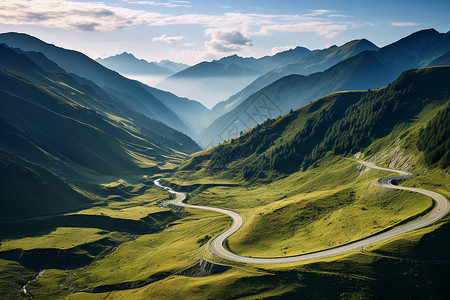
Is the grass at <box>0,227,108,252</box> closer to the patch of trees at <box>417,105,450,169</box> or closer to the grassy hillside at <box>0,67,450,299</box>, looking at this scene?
the grassy hillside at <box>0,67,450,299</box>

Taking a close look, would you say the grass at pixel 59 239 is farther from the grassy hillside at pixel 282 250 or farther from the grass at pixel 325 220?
the grass at pixel 325 220

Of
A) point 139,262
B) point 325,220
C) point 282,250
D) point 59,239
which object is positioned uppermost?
point 325,220

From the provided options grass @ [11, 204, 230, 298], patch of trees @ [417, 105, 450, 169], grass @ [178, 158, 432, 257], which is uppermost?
patch of trees @ [417, 105, 450, 169]

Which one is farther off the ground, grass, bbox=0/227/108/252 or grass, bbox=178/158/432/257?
grass, bbox=178/158/432/257

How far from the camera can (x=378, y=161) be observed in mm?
175125

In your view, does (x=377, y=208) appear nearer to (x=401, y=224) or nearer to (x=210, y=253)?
(x=401, y=224)

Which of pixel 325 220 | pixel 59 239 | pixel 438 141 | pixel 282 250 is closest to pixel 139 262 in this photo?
pixel 59 239

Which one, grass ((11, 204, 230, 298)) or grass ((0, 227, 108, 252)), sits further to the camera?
grass ((0, 227, 108, 252))

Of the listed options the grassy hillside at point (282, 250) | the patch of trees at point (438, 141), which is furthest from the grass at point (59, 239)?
the patch of trees at point (438, 141)

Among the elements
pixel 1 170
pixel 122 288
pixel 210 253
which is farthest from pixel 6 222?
pixel 210 253

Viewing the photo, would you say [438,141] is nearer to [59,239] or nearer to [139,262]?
[139,262]

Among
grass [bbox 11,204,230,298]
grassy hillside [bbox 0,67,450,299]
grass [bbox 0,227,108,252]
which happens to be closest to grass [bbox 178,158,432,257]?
grassy hillside [bbox 0,67,450,299]

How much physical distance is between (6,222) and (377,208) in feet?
628

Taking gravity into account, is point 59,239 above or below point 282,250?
below
